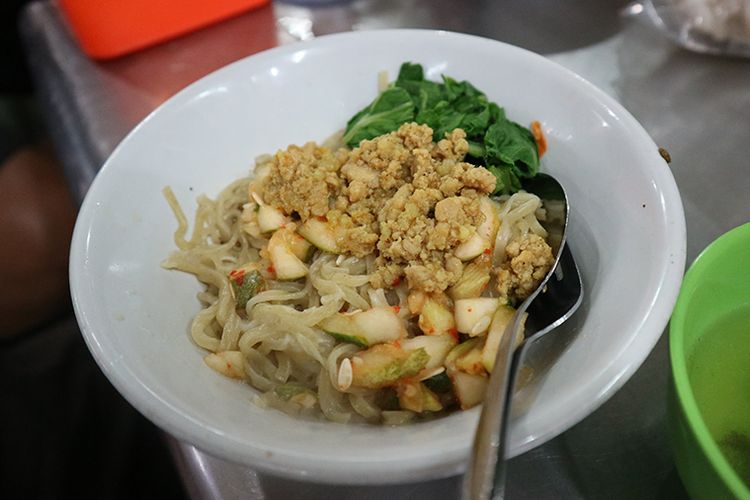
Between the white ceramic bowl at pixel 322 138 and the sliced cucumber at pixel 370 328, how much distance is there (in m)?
0.20

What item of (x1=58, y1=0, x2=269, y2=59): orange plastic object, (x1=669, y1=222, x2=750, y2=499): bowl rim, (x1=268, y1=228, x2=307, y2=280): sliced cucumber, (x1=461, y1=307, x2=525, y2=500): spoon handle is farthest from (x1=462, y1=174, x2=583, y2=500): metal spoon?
(x1=58, y1=0, x2=269, y2=59): orange plastic object

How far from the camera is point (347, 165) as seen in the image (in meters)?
1.53

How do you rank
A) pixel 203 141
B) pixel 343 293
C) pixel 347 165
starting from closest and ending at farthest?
pixel 343 293, pixel 347 165, pixel 203 141

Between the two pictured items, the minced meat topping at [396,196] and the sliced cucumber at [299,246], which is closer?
the minced meat topping at [396,196]

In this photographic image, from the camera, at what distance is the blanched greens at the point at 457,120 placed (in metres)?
1.54

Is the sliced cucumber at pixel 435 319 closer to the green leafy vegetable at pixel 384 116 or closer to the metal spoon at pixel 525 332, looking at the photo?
the metal spoon at pixel 525 332

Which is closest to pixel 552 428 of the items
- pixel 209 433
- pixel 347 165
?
pixel 209 433

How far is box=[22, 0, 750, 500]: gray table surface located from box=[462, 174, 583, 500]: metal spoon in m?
0.26

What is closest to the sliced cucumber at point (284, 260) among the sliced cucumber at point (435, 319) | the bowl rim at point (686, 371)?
the sliced cucumber at point (435, 319)

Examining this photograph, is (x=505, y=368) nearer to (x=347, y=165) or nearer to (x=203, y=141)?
(x=347, y=165)

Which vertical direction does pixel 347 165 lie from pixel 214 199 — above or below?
above

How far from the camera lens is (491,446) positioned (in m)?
0.88

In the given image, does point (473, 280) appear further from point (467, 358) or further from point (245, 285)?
point (245, 285)

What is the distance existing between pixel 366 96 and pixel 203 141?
0.47 meters
